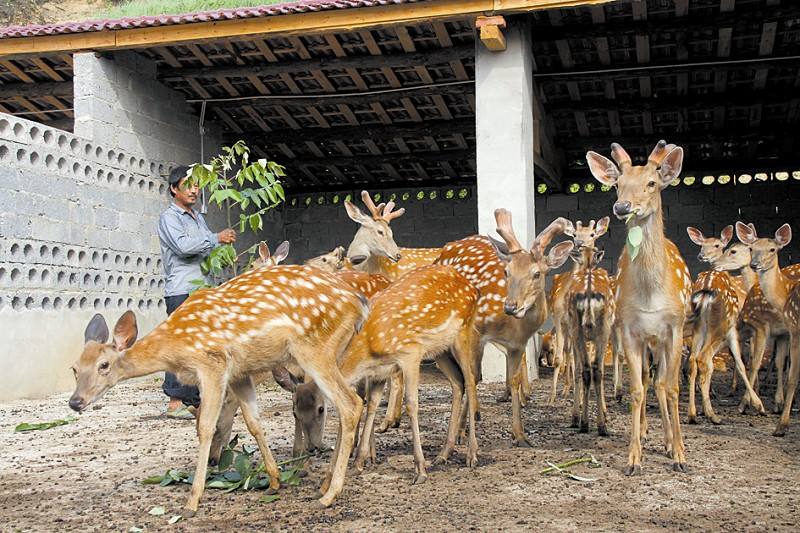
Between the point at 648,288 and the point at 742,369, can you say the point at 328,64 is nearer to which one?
the point at 742,369

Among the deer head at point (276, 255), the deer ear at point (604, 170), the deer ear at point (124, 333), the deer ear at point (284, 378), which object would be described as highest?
the deer ear at point (604, 170)

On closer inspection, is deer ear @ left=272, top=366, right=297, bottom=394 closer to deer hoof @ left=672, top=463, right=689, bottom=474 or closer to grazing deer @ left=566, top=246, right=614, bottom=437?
grazing deer @ left=566, top=246, right=614, bottom=437

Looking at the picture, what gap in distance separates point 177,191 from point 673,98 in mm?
7597

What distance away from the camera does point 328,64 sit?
11.2 meters

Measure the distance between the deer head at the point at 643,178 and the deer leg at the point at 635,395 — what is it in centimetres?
83

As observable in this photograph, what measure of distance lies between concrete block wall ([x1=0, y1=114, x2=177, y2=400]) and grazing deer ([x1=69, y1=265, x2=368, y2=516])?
4.45m

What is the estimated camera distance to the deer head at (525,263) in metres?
5.80

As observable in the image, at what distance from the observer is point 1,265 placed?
8.52m

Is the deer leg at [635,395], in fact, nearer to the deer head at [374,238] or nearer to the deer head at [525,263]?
the deer head at [525,263]

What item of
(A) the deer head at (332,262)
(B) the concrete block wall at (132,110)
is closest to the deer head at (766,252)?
(A) the deer head at (332,262)

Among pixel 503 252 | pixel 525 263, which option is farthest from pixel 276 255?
pixel 525 263

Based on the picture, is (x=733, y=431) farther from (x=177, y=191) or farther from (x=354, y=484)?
(x=177, y=191)

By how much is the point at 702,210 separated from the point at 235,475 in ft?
34.9

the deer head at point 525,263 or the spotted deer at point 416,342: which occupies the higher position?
the deer head at point 525,263
